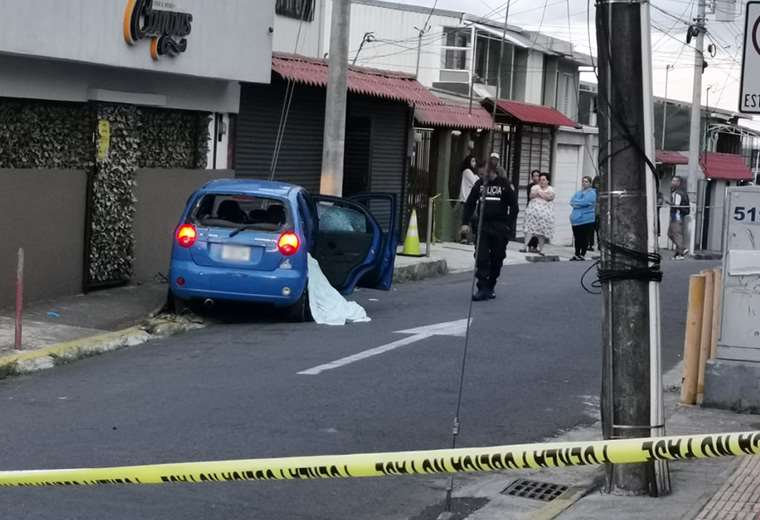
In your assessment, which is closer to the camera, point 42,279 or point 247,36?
point 42,279

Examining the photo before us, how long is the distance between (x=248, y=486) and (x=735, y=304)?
4.21 metres

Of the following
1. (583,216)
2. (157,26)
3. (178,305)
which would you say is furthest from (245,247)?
(583,216)

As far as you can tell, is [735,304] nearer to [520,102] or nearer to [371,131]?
[371,131]

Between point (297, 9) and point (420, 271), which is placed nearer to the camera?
point (420, 271)

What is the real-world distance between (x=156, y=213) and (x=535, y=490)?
430 inches

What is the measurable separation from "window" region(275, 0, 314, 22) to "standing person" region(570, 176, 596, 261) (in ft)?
22.6

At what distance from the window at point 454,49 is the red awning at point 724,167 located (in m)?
16.1

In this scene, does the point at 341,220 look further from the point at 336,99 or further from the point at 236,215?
the point at 336,99

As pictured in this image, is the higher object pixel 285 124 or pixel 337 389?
pixel 285 124

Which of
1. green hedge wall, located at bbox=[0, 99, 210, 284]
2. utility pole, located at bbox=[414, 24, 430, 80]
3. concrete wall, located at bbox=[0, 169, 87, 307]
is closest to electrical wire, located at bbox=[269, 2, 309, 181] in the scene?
green hedge wall, located at bbox=[0, 99, 210, 284]

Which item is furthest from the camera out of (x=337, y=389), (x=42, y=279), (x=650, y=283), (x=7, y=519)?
(x=42, y=279)

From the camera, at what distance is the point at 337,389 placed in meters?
10.8

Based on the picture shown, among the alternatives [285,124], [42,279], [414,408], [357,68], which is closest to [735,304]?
[414,408]

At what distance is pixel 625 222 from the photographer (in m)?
7.38
